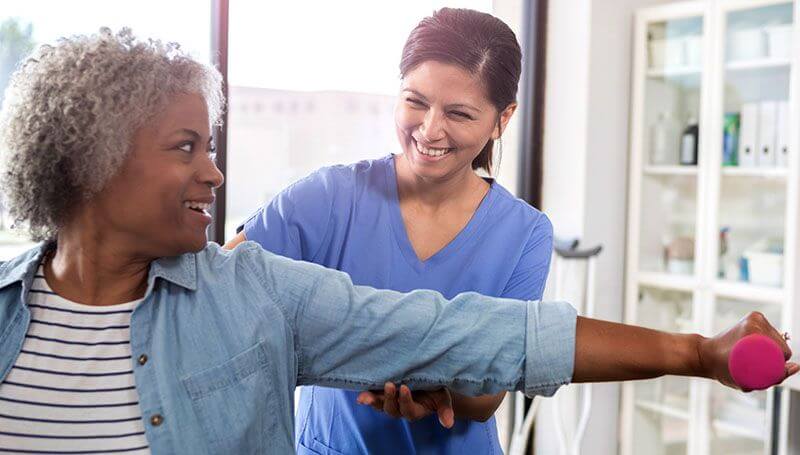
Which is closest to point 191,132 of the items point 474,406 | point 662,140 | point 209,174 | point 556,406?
point 209,174

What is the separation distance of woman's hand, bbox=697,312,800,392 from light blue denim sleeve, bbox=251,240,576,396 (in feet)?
0.53

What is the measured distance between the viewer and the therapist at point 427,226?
4.80ft

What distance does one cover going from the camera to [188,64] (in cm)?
106

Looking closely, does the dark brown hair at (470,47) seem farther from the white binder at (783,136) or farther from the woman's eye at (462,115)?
the white binder at (783,136)

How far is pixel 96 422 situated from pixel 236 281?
24 cm

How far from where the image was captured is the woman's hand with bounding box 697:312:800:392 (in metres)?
0.98

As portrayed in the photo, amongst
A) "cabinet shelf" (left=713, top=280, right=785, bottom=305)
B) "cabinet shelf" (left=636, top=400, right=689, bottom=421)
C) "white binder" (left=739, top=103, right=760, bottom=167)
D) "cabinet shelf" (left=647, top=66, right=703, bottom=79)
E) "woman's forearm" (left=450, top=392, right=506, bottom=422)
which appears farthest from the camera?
"cabinet shelf" (left=636, top=400, right=689, bottom=421)

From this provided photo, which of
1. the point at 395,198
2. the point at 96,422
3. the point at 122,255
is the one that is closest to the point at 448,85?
the point at 395,198

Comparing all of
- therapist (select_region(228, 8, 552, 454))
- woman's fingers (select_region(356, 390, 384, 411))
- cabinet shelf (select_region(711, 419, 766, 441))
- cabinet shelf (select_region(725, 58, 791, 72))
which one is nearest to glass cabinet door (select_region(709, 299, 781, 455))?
cabinet shelf (select_region(711, 419, 766, 441))

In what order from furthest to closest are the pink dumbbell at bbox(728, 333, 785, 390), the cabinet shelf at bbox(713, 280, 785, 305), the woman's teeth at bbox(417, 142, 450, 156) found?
the cabinet shelf at bbox(713, 280, 785, 305), the woman's teeth at bbox(417, 142, 450, 156), the pink dumbbell at bbox(728, 333, 785, 390)

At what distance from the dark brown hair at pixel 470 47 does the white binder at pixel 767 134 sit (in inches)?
64.0

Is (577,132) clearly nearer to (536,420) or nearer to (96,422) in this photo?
(536,420)

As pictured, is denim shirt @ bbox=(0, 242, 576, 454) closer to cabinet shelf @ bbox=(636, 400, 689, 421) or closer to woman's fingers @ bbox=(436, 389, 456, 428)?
woman's fingers @ bbox=(436, 389, 456, 428)

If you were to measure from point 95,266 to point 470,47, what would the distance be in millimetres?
744
